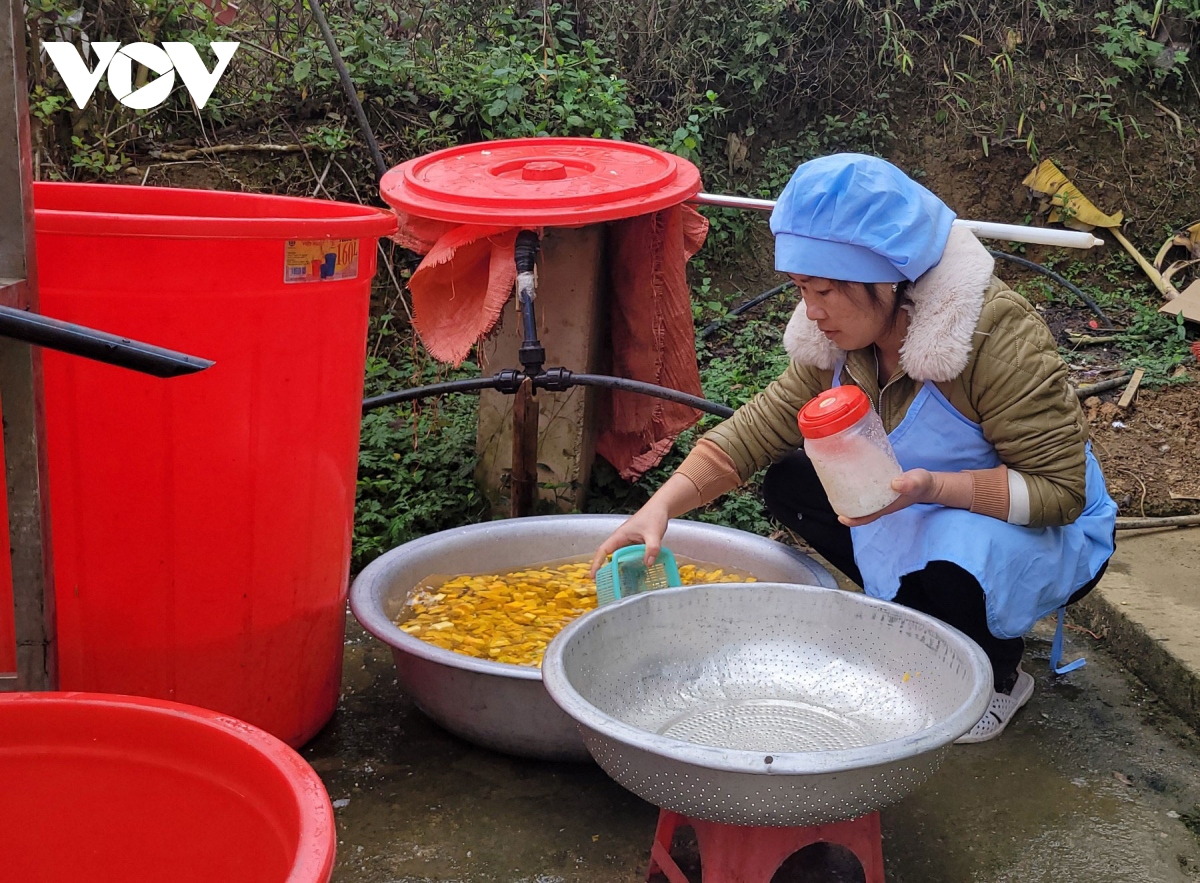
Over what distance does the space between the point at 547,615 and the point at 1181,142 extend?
488 centimetres

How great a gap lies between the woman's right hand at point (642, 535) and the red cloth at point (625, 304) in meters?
0.91

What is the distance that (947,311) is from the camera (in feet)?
6.66

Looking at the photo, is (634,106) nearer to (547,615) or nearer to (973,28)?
(973,28)

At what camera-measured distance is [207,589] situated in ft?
6.34

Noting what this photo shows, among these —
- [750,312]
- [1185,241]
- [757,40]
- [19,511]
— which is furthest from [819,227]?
[1185,241]

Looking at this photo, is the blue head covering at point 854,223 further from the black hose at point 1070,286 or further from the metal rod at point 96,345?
the black hose at point 1070,286

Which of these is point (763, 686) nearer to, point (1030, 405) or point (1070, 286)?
point (1030, 405)

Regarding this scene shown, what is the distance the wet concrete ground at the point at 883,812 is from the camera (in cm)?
192

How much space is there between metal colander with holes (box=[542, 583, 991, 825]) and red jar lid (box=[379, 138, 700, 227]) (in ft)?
3.86

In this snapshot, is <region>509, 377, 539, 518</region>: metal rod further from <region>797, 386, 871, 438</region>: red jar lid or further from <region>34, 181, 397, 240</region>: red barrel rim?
<region>797, 386, 871, 438</region>: red jar lid

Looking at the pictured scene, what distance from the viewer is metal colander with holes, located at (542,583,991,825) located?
4.87 ft

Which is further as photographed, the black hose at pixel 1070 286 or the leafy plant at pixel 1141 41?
the leafy plant at pixel 1141 41

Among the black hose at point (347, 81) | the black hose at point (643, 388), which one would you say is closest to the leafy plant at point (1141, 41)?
the black hose at point (347, 81)

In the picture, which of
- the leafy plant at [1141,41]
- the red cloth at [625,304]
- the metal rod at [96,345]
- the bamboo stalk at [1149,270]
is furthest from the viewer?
the leafy plant at [1141,41]
